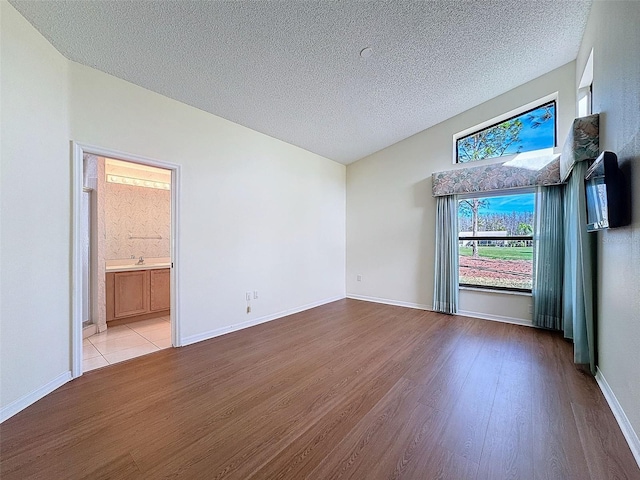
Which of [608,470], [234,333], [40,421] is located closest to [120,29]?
[40,421]

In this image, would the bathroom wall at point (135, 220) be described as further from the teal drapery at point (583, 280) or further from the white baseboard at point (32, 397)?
the teal drapery at point (583, 280)

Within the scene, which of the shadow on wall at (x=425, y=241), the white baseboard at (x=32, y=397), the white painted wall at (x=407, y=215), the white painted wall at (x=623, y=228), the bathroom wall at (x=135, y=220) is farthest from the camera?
the shadow on wall at (x=425, y=241)

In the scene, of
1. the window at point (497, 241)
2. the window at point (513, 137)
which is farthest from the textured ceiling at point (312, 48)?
the window at point (497, 241)

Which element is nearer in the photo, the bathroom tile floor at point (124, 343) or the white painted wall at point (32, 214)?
the white painted wall at point (32, 214)

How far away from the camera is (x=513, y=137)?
4.04 m

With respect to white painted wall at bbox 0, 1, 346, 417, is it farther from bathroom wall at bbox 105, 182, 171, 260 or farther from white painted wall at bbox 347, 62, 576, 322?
bathroom wall at bbox 105, 182, 171, 260

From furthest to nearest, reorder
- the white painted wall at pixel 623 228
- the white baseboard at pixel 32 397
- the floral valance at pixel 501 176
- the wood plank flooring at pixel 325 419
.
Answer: the floral valance at pixel 501 176 < the white baseboard at pixel 32 397 < the white painted wall at pixel 623 228 < the wood plank flooring at pixel 325 419

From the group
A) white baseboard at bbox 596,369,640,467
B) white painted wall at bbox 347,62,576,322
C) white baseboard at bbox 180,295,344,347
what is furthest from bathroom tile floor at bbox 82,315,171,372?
white baseboard at bbox 596,369,640,467

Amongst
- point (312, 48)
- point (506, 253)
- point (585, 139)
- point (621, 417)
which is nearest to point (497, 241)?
point (506, 253)

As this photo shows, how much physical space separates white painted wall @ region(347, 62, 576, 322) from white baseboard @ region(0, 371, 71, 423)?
175 inches

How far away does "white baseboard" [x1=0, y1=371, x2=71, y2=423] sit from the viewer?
182 centimetres

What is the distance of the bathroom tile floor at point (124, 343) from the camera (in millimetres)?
2771

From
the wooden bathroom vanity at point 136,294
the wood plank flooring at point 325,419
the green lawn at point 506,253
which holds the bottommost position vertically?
the wood plank flooring at point 325,419

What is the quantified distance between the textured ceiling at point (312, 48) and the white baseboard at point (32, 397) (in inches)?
108
